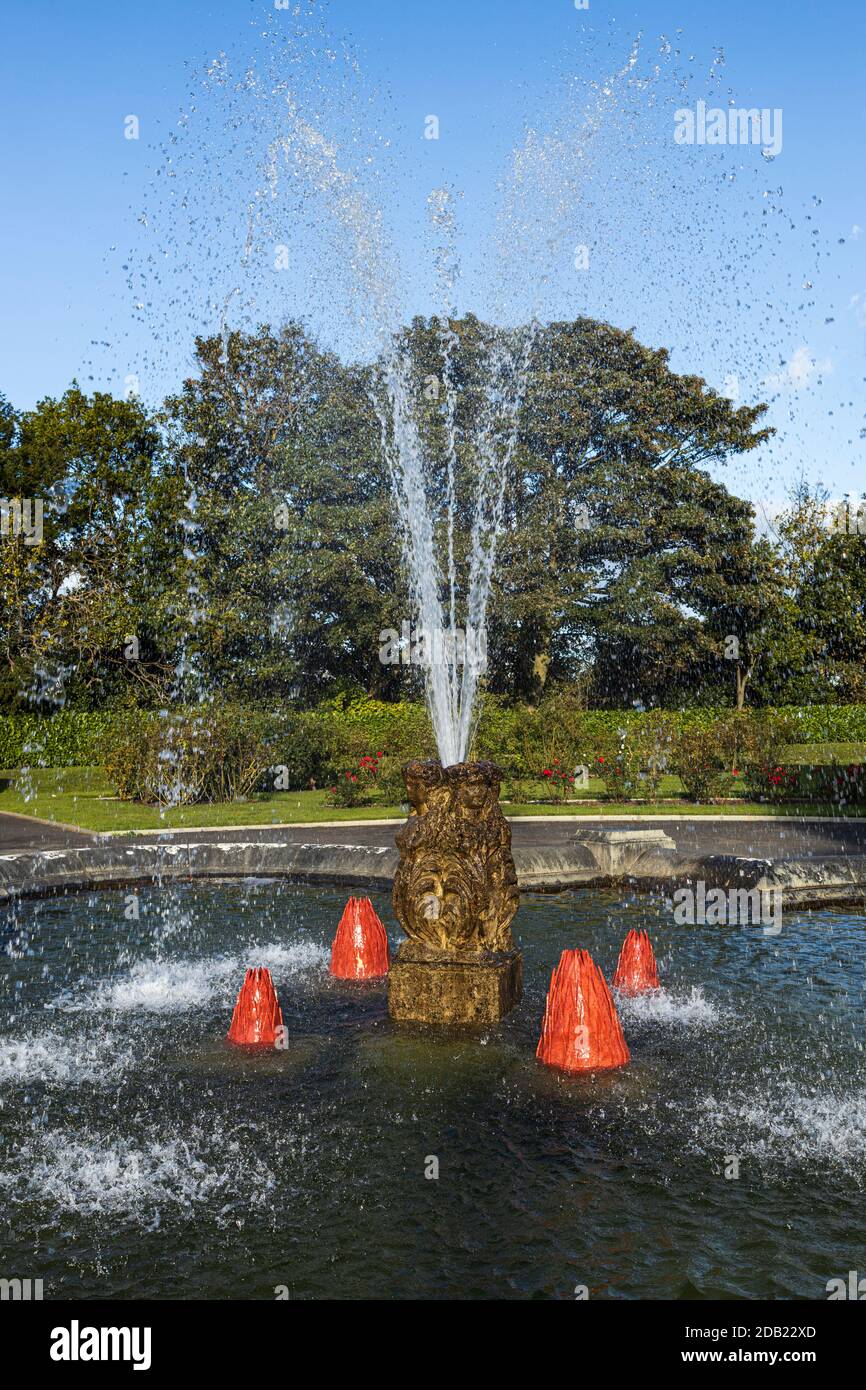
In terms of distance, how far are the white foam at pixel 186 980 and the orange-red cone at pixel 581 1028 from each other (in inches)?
94.4

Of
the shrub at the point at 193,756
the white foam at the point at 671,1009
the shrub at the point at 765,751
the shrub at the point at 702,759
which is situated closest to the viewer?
the white foam at the point at 671,1009

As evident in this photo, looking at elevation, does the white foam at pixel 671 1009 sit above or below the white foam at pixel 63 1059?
below

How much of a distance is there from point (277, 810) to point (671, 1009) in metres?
15.0

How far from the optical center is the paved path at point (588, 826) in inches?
593

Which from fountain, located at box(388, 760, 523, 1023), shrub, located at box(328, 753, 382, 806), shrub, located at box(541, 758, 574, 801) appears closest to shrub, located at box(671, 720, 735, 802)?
shrub, located at box(541, 758, 574, 801)

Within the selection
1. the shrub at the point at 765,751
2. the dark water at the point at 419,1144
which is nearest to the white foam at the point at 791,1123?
the dark water at the point at 419,1144

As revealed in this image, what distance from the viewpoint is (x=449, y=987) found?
6852 mm

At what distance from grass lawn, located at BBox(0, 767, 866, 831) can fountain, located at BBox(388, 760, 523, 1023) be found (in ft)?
38.9

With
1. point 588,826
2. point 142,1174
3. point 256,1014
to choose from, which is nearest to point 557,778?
point 588,826

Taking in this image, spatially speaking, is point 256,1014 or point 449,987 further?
point 449,987

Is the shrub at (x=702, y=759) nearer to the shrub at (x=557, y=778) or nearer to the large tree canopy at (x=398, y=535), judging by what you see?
the shrub at (x=557, y=778)

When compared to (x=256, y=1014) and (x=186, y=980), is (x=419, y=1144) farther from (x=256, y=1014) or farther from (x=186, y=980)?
(x=186, y=980)

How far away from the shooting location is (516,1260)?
3969mm
